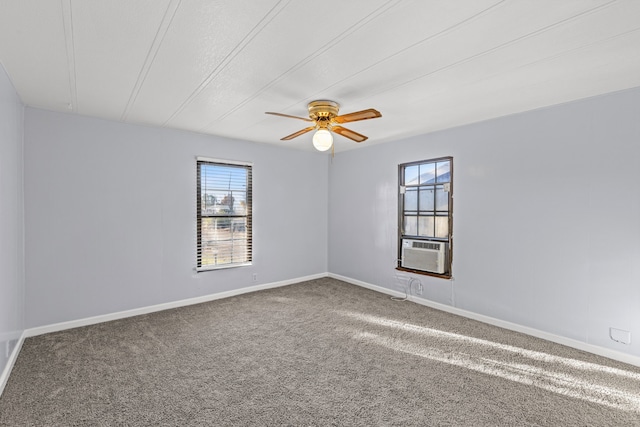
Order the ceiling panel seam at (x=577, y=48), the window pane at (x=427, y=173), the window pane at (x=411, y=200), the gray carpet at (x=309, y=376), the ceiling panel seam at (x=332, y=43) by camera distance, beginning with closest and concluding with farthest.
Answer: the ceiling panel seam at (x=332, y=43), the ceiling panel seam at (x=577, y=48), the gray carpet at (x=309, y=376), the window pane at (x=427, y=173), the window pane at (x=411, y=200)

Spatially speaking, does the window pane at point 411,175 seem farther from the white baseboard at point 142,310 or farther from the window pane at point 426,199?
the white baseboard at point 142,310

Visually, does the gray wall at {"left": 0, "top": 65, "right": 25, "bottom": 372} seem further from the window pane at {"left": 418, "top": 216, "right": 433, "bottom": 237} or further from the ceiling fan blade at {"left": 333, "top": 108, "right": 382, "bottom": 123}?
the window pane at {"left": 418, "top": 216, "right": 433, "bottom": 237}

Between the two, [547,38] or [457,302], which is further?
[457,302]

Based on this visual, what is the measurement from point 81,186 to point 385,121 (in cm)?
369

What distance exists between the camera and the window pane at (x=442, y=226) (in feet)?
13.9

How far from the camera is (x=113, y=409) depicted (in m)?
2.12

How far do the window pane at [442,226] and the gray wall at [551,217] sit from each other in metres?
0.17

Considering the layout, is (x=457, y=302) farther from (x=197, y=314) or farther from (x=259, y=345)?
(x=197, y=314)

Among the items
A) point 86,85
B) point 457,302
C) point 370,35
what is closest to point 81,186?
point 86,85

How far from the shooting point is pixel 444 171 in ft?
14.0

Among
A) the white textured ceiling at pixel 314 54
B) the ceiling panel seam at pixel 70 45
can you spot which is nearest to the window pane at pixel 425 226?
the white textured ceiling at pixel 314 54

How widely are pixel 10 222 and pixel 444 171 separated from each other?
475 centimetres

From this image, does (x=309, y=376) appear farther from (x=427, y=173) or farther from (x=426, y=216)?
(x=427, y=173)

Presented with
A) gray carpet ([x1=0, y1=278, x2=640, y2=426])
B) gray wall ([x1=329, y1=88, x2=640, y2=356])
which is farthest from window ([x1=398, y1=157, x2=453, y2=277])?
gray carpet ([x1=0, y1=278, x2=640, y2=426])
